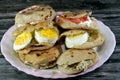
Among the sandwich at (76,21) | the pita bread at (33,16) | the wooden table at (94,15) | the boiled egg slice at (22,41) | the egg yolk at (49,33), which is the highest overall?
the sandwich at (76,21)

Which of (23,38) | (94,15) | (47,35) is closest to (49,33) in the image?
(47,35)

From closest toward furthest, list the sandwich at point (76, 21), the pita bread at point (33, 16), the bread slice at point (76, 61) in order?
the bread slice at point (76, 61), the sandwich at point (76, 21), the pita bread at point (33, 16)

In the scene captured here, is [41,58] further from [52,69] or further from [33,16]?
[33,16]

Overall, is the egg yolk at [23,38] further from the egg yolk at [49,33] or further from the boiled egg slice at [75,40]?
the boiled egg slice at [75,40]

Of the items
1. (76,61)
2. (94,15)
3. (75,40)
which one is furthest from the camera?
(94,15)

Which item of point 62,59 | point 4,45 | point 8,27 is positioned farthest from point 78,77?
point 8,27

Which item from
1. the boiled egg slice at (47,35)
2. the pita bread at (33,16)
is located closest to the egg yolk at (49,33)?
the boiled egg slice at (47,35)

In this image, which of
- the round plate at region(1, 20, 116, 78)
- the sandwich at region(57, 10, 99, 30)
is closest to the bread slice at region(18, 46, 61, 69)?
the round plate at region(1, 20, 116, 78)
